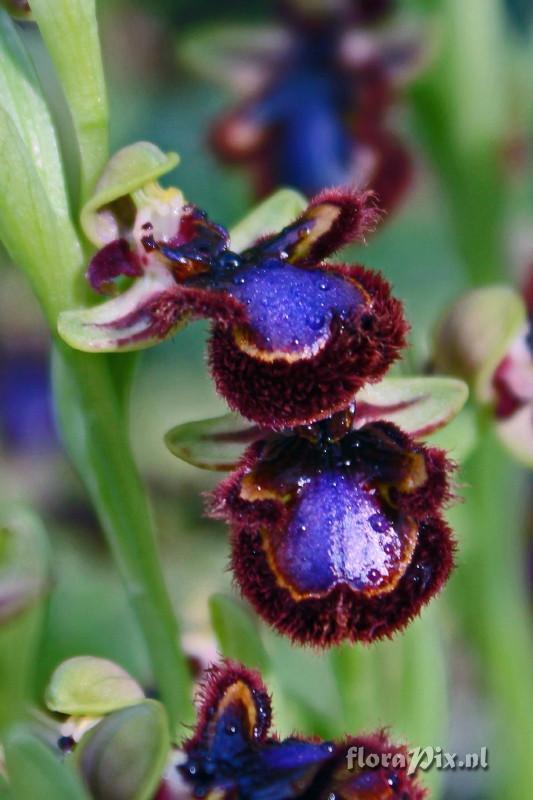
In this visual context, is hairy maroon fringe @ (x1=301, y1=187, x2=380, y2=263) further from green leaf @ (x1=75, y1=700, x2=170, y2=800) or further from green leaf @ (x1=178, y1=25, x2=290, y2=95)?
green leaf @ (x1=178, y1=25, x2=290, y2=95)

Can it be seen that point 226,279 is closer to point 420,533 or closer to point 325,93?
point 420,533

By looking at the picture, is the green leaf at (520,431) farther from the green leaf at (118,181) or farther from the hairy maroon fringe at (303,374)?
the green leaf at (118,181)

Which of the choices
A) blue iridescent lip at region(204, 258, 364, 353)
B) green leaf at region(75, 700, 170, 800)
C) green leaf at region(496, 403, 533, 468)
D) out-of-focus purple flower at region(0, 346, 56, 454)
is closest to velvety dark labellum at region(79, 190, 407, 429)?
blue iridescent lip at region(204, 258, 364, 353)

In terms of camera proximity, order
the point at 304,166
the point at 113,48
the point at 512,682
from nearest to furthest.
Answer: the point at 512,682 → the point at 304,166 → the point at 113,48

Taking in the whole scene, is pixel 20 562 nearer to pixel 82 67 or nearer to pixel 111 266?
pixel 111 266

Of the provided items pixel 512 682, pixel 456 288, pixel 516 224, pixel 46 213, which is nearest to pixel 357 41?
pixel 516 224

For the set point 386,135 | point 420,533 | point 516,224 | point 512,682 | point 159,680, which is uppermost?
point 386,135

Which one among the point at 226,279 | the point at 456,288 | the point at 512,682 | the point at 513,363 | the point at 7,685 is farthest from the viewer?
the point at 456,288

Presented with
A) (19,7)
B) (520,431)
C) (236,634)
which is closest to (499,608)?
(520,431)
